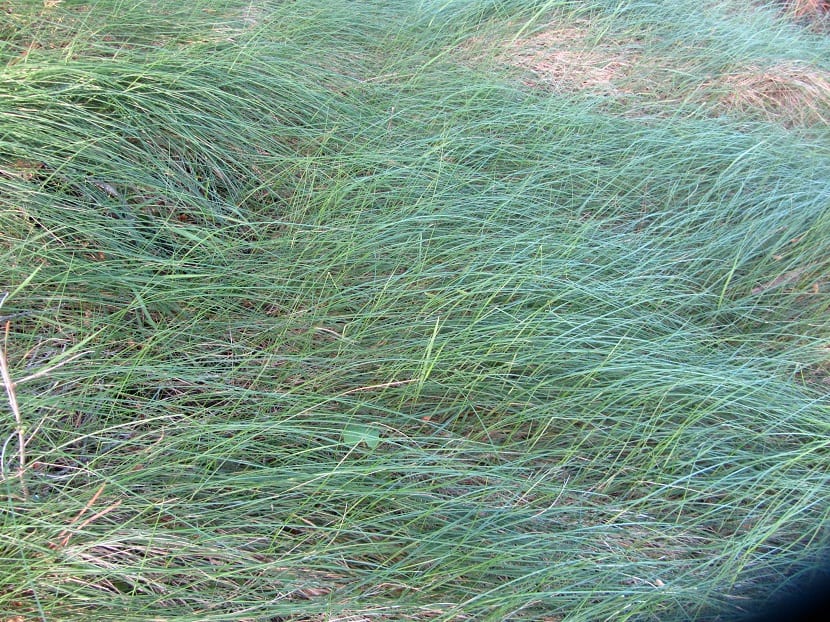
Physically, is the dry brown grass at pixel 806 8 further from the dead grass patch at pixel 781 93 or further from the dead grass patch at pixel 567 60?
the dead grass patch at pixel 567 60

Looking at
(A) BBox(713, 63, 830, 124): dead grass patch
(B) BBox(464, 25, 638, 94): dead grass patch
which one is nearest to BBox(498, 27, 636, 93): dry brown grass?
(B) BBox(464, 25, 638, 94): dead grass patch

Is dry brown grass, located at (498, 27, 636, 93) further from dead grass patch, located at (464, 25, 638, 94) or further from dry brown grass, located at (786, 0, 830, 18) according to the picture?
dry brown grass, located at (786, 0, 830, 18)

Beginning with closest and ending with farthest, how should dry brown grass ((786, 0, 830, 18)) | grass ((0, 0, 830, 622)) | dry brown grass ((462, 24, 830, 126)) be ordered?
grass ((0, 0, 830, 622)) < dry brown grass ((462, 24, 830, 126)) < dry brown grass ((786, 0, 830, 18))

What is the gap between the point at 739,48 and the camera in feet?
12.6

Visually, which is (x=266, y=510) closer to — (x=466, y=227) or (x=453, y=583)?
(x=453, y=583)

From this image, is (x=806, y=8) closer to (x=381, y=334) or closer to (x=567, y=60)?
(x=567, y=60)

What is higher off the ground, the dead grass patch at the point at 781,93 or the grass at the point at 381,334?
the dead grass patch at the point at 781,93

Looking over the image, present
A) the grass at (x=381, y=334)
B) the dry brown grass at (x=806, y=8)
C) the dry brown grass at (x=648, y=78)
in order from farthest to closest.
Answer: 1. the dry brown grass at (x=806, y=8)
2. the dry brown grass at (x=648, y=78)
3. the grass at (x=381, y=334)

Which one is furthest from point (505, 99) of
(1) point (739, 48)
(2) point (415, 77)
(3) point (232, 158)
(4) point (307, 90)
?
(1) point (739, 48)

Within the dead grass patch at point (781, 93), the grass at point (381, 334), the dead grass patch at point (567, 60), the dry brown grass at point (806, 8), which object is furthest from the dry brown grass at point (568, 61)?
the dry brown grass at point (806, 8)

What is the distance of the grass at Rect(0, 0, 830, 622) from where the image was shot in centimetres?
149

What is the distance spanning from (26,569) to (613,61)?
356 centimetres

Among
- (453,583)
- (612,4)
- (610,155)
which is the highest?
(612,4)

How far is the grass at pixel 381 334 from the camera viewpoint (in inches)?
58.7
